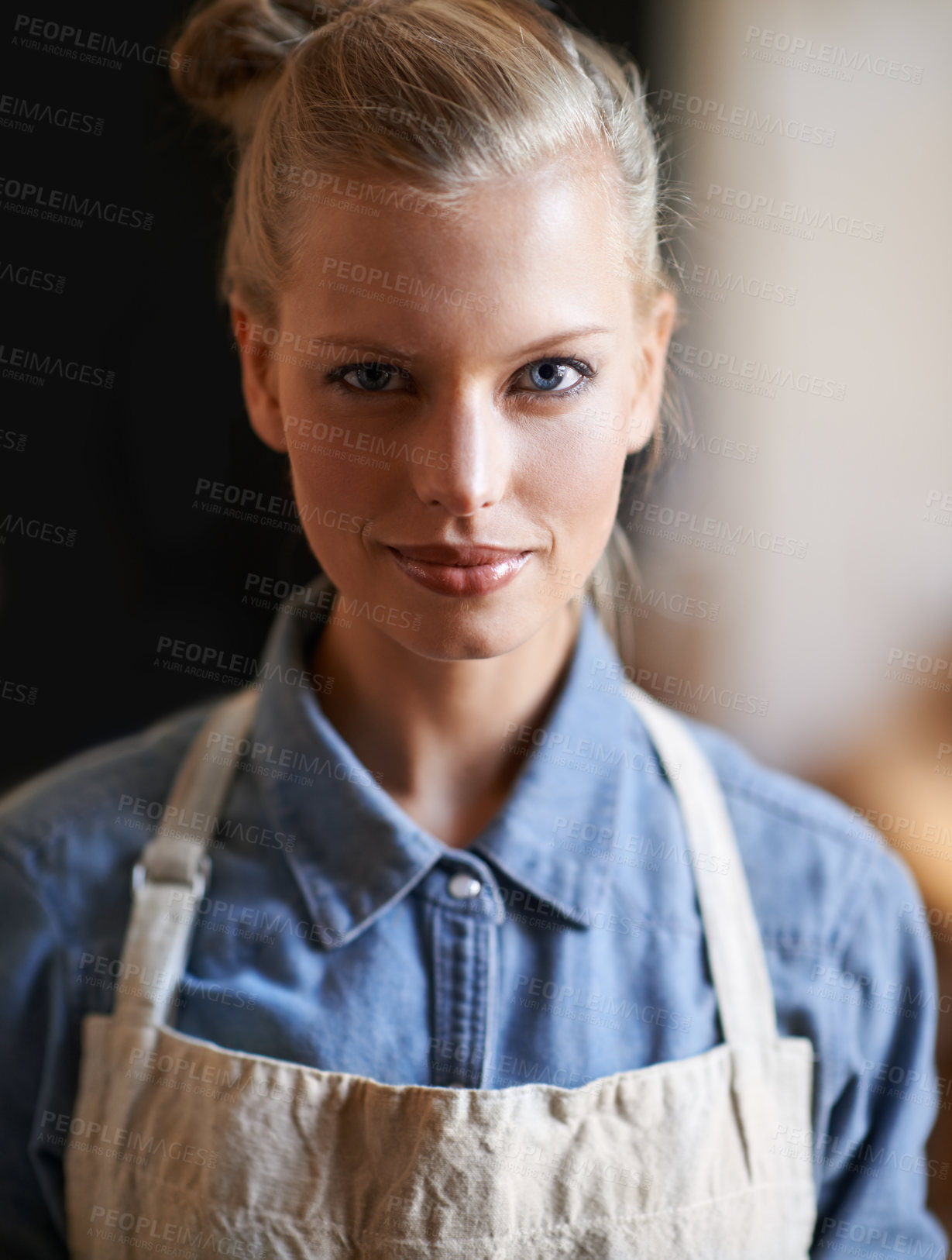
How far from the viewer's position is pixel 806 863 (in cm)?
71

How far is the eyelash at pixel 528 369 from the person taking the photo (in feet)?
1.75

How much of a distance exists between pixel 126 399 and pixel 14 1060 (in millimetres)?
535

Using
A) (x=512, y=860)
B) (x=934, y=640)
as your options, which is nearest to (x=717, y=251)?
(x=934, y=640)

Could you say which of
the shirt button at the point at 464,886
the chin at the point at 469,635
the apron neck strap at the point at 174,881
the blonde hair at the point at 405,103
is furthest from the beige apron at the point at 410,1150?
the blonde hair at the point at 405,103

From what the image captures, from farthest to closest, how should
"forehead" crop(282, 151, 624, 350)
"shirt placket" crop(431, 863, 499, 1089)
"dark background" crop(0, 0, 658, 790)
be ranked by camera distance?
1. "dark background" crop(0, 0, 658, 790)
2. "shirt placket" crop(431, 863, 499, 1089)
3. "forehead" crop(282, 151, 624, 350)

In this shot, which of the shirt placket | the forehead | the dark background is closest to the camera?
the forehead

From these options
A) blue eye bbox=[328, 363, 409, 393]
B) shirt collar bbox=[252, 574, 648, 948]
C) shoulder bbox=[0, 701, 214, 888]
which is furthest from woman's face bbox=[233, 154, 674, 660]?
shoulder bbox=[0, 701, 214, 888]

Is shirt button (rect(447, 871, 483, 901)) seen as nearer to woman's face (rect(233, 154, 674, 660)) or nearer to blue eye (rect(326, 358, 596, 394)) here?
woman's face (rect(233, 154, 674, 660))

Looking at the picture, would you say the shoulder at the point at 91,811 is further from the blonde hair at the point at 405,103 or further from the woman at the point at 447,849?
the blonde hair at the point at 405,103

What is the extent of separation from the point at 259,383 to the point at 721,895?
0.46 meters

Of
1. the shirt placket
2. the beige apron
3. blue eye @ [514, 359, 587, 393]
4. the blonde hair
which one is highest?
the blonde hair

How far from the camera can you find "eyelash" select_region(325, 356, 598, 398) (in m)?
0.53

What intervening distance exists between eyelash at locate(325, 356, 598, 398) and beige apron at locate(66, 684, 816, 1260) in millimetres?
326

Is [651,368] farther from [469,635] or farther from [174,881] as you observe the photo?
[174,881]
